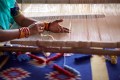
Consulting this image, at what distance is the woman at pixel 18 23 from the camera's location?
4.06 feet

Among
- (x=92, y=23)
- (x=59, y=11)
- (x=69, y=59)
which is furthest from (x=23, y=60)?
(x=92, y=23)

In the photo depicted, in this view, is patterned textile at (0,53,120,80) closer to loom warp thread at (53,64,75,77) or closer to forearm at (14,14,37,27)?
loom warp thread at (53,64,75,77)

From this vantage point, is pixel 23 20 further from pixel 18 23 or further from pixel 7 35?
pixel 7 35

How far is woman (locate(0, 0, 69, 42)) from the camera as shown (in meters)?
1.24

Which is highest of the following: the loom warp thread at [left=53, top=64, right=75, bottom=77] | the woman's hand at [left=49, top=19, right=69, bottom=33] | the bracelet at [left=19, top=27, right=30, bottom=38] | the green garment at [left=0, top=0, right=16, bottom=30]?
the green garment at [left=0, top=0, right=16, bottom=30]

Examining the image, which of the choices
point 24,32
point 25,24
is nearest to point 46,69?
point 25,24

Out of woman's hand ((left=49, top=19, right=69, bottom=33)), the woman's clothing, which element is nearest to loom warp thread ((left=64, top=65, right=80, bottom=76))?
woman's hand ((left=49, top=19, right=69, bottom=33))

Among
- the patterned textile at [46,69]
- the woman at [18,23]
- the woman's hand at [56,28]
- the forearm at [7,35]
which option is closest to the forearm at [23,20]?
the woman at [18,23]

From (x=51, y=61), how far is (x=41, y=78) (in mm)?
239

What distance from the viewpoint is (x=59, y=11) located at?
5.74 feet

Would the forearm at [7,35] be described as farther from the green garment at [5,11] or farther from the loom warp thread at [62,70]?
the loom warp thread at [62,70]

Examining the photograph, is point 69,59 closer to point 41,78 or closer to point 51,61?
point 51,61

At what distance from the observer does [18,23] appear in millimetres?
1548

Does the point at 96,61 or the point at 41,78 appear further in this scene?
the point at 96,61
